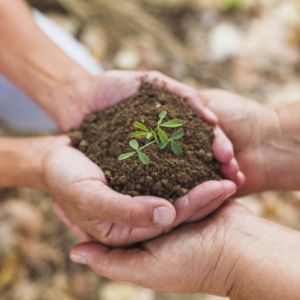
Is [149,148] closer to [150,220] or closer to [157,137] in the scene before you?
[157,137]

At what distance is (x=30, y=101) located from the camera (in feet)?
7.96

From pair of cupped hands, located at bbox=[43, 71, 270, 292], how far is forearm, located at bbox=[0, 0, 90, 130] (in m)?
0.38

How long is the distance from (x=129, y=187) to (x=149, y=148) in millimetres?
137

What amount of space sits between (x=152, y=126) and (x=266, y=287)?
0.58 metres

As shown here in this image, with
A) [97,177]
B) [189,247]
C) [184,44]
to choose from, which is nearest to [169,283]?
[189,247]

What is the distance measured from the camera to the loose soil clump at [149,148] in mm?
1437

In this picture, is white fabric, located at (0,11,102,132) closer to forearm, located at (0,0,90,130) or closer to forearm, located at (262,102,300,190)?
forearm, located at (0,0,90,130)

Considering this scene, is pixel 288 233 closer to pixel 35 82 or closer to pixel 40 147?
pixel 40 147

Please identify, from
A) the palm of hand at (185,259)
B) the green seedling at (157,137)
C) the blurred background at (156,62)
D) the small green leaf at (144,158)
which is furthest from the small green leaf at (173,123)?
the blurred background at (156,62)

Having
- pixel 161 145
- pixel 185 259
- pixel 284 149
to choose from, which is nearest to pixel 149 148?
pixel 161 145

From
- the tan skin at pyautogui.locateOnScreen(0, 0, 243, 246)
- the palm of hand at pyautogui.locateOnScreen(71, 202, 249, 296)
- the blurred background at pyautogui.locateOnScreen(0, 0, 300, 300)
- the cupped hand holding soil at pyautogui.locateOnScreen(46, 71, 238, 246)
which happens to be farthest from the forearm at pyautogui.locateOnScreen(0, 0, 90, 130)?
the palm of hand at pyautogui.locateOnScreen(71, 202, 249, 296)

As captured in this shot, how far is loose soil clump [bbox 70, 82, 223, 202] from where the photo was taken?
1.44 metres

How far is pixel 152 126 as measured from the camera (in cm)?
152

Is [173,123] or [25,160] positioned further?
[25,160]
